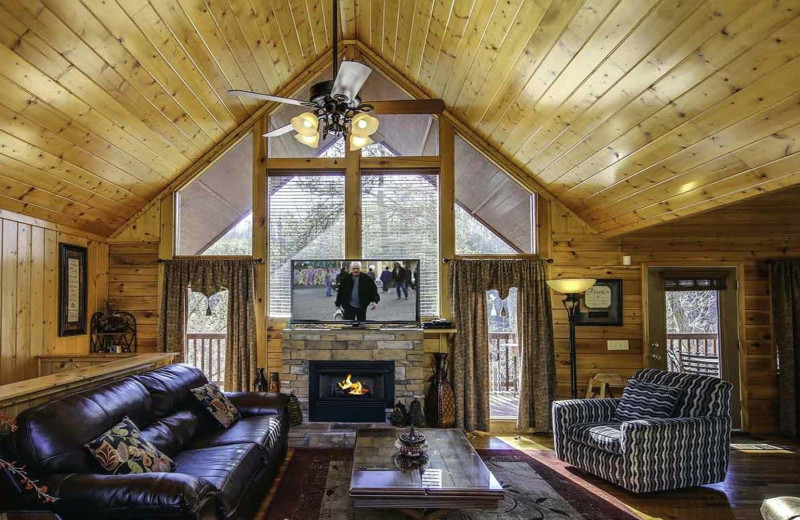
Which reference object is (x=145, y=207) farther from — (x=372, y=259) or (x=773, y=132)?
(x=773, y=132)

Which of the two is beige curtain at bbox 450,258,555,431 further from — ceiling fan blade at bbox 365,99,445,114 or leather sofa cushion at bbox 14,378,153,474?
leather sofa cushion at bbox 14,378,153,474

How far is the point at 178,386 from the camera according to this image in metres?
3.64

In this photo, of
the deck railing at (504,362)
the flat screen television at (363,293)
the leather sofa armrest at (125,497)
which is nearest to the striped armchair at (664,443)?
the deck railing at (504,362)

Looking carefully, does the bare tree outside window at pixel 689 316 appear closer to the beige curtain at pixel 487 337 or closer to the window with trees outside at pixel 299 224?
the beige curtain at pixel 487 337

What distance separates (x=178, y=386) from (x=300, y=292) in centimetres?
169

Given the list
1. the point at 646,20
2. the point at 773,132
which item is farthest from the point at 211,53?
the point at 773,132

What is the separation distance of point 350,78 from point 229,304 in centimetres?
321

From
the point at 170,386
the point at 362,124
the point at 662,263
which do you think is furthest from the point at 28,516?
the point at 662,263

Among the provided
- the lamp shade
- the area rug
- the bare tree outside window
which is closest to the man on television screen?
the area rug

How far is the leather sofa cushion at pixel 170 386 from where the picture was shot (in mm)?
3335

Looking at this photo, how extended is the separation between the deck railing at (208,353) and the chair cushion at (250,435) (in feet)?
5.51

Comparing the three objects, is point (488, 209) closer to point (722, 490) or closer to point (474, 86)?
point (474, 86)

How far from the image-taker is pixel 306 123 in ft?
10.9

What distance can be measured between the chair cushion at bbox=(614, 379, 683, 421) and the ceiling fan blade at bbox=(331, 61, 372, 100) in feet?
10.9
